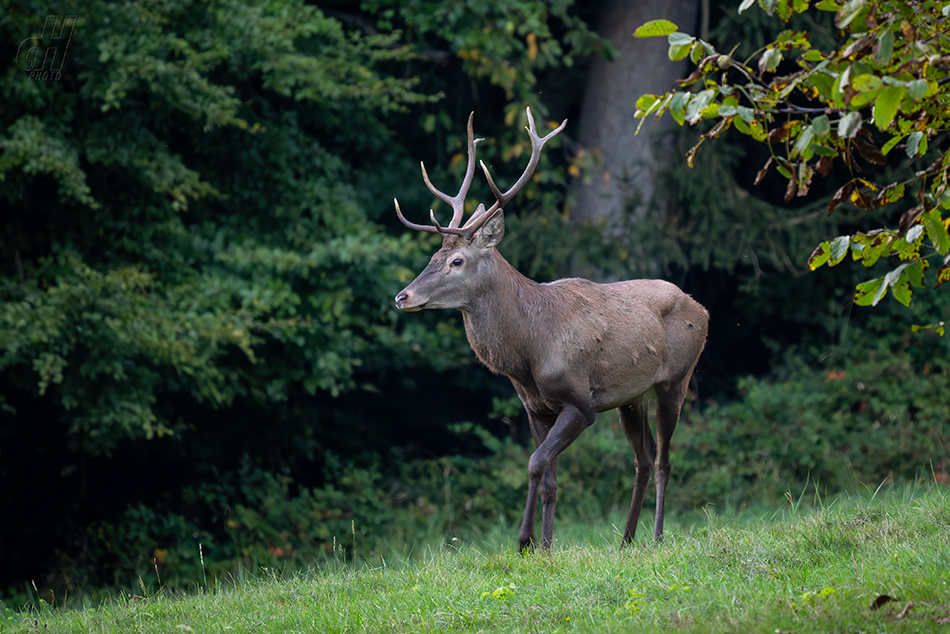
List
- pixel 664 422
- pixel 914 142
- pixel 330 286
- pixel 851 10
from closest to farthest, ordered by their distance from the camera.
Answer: pixel 851 10
pixel 914 142
pixel 664 422
pixel 330 286

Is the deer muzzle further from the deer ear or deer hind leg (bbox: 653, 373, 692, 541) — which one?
deer hind leg (bbox: 653, 373, 692, 541)

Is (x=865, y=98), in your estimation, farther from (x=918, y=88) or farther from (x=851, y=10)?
(x=851, y=10)

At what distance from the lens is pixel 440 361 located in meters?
10.1

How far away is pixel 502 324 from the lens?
5586mm

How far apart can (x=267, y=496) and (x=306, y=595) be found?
533 centimetres

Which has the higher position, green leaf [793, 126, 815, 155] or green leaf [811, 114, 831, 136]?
green leaf [811, 114, 831, 136]

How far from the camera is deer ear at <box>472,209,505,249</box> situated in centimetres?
561

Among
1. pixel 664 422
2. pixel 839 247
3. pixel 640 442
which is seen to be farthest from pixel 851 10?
pixel 640 442

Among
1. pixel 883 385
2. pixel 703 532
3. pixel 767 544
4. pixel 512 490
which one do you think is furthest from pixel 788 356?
pixel 767 544

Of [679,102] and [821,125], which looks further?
[679,102]

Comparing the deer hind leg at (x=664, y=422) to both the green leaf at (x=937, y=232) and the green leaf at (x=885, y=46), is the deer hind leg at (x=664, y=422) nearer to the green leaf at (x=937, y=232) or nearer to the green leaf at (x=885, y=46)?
the green leaf at (x=937, y=232)

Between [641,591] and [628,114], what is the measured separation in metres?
7.68

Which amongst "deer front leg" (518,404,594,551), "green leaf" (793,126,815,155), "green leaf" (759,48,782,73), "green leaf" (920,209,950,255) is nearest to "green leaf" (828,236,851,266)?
"green leaf" (920,209,950,255)

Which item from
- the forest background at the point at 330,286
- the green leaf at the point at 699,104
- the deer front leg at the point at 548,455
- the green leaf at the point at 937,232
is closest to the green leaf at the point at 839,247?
the green leaf at the point at 937,232
